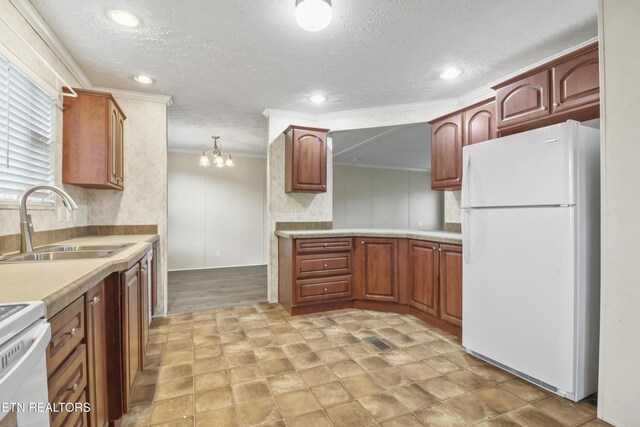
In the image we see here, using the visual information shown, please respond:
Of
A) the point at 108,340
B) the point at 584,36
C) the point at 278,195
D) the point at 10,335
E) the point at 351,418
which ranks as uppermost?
the point at 584,36

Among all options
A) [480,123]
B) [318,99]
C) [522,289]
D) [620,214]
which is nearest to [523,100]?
[480,123]

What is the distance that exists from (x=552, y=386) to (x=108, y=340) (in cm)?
Answer: 254

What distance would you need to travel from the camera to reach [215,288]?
14.8 feet

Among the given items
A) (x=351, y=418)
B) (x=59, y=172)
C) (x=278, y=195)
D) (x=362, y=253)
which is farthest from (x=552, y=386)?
(x=59, y=172)

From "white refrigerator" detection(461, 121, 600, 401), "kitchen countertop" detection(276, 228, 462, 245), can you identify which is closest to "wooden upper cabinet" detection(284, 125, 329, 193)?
"kitchen countertop" detection(276, 228, 462, 245)

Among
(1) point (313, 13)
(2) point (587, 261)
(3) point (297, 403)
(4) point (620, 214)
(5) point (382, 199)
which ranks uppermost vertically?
(1) point (313, 13)

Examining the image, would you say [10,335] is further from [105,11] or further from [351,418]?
[105,11]

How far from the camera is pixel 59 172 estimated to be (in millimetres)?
2424

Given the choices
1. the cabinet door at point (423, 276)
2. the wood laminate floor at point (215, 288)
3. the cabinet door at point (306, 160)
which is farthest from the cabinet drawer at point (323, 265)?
the wood laminate floor at point (215, 288)

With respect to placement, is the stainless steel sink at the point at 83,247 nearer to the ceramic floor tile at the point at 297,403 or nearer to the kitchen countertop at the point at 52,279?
the kitchen countertop at the point at 52,279

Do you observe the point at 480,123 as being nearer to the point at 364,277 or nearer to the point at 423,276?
the point at 423,276

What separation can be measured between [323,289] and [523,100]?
2.57 m

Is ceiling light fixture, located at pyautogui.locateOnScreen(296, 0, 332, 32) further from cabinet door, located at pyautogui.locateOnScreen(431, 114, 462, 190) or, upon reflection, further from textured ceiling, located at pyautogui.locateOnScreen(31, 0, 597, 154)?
cabinet door, located at pyautogui.locateOnScreen(431, 114, 462, 190)

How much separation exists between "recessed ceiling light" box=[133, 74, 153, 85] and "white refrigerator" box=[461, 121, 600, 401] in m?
3.03
